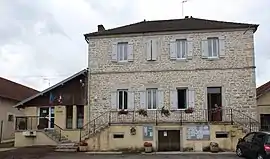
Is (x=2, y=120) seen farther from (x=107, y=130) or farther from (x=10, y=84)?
(x=107, y=130)

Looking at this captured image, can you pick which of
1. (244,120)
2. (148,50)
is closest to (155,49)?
(148,50)

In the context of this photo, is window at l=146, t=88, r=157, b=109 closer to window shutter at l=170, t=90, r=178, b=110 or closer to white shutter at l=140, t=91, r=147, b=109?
white shutter at l=140, t=91, r=147, b=109

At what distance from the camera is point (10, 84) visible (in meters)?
37.6

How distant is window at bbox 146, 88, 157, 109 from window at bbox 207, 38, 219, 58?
428 cm

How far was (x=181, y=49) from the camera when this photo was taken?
23453 millimetres

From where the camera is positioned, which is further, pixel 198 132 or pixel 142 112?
pixel 142 112

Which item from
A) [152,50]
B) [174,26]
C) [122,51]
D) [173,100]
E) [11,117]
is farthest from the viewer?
[11,117]

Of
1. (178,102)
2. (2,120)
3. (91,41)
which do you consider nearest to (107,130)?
(178,102)

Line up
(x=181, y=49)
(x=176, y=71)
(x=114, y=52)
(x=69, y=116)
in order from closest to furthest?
(x=176, y=71) → (x=181, y=49) → (x=114, y=52) → (x=69, y=116)

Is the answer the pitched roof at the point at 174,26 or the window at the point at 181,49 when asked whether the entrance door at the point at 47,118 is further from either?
the window at the point at 181,49

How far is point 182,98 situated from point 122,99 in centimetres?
392

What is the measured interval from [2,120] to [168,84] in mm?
16706

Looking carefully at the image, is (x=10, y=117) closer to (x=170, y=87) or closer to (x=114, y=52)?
(x=114, y=52)

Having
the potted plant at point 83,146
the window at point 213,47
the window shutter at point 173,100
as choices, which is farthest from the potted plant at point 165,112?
the potted plant at point 83,146
